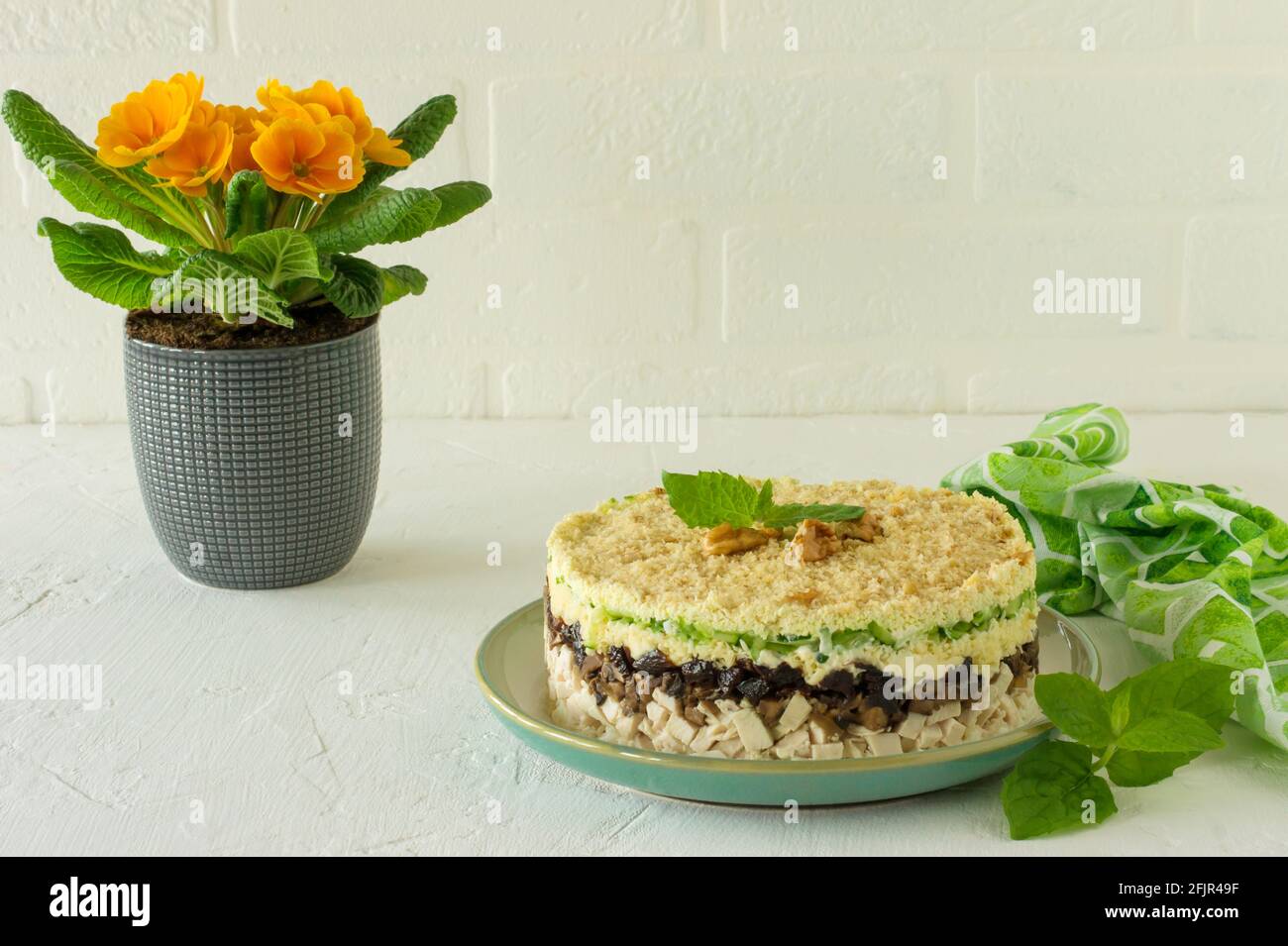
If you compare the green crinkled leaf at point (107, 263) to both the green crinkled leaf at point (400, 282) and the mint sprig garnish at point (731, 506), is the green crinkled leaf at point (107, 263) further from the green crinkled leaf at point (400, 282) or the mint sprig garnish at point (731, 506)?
the mint sprig garnish at point (731, 506)

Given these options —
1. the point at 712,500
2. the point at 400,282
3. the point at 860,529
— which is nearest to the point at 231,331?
the point at 400,282

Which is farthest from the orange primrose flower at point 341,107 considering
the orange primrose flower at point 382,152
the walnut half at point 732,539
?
the walnut half at point 732,539

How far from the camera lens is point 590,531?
1312 mm

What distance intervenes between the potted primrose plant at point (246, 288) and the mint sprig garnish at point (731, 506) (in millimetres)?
415

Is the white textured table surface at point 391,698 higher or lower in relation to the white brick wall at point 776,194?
lower

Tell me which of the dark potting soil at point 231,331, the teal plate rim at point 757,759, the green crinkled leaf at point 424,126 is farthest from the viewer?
the green crinkled leaf at point 424,126

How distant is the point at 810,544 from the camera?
1194mm

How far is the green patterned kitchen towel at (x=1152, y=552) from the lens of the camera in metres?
1.32

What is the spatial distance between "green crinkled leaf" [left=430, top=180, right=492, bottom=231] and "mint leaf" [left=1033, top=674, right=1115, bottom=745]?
76 cm

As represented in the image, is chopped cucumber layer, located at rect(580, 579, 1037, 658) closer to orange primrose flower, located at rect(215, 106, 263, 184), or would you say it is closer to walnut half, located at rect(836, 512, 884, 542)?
walnut half, located at rect(836, 512, 884, 542)

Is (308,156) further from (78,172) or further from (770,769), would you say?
Result: (770,769)

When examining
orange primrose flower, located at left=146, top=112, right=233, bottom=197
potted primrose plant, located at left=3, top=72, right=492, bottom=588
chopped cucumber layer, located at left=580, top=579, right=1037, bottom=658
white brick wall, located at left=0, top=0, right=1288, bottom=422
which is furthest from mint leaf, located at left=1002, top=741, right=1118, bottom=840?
white brick wall, located at left=0, top=0, right=1288, bottom=422

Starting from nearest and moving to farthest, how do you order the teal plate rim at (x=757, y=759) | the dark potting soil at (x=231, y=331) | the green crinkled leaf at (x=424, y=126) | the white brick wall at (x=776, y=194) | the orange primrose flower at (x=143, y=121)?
the teal plate rim at (x=757, y=759) → the orange primrose flower at (x=143, y=121) → the dark potting soil at (x=231, y=331) → the green crinkled leaf at (x=424, y=126) → the white brick wall at (x=776, y=194)

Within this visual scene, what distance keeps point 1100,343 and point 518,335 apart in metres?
0.81
